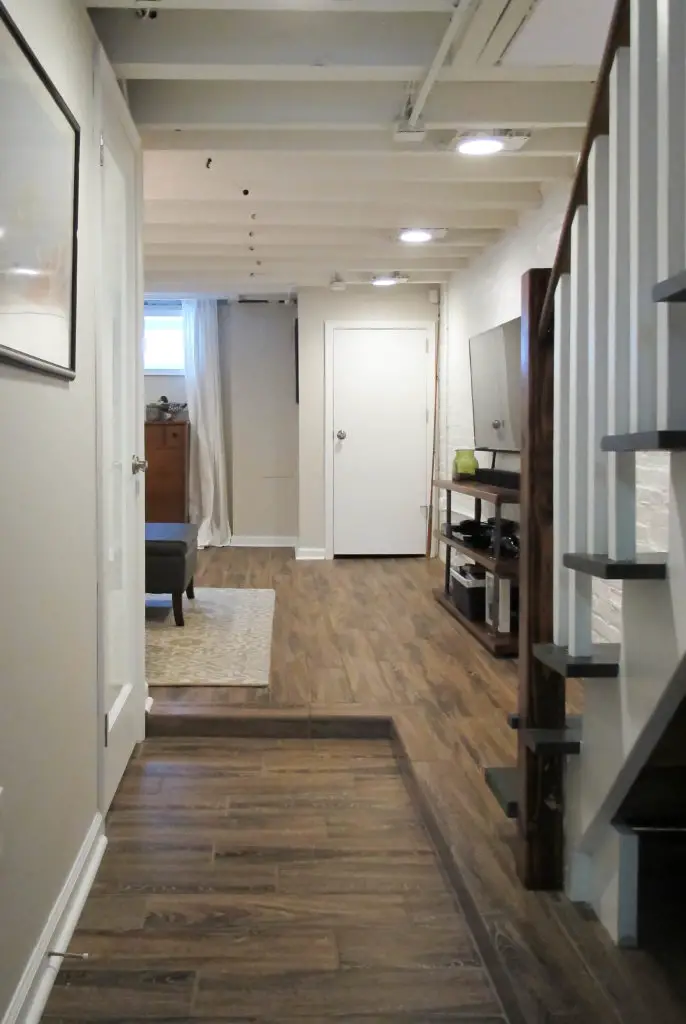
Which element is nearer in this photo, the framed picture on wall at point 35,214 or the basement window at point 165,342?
the framed picture on wall at point 35,214

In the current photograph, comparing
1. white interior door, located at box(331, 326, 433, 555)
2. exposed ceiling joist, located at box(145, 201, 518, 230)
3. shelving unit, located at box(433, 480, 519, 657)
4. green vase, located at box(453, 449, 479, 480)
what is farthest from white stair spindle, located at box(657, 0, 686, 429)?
white interior door, located at box(331, 326, 433, 555)

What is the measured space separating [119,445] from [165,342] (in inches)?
195

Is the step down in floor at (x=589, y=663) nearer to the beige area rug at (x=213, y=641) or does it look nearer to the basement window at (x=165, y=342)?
the beige area rug at (x=213, y=641)

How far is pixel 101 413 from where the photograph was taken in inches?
79.4

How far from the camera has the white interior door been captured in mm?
6234

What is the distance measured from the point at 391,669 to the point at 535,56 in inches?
91.6

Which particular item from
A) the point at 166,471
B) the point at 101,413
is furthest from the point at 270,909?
the point at 166,471

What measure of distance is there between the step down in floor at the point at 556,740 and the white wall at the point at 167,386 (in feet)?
19.5

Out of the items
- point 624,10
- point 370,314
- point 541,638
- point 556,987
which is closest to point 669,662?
point 541,638

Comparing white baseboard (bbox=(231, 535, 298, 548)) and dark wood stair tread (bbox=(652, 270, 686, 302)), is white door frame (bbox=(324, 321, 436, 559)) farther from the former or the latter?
dark wood stair tread (bbox=(652, 270, 686, 302))

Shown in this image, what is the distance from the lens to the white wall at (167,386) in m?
7.09

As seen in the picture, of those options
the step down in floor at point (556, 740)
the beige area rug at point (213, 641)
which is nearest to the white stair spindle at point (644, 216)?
the step down in floor at point (556, 740)

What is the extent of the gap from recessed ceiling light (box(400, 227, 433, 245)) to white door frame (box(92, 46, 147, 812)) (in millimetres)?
2020

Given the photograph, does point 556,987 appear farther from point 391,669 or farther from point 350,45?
point 350,45
